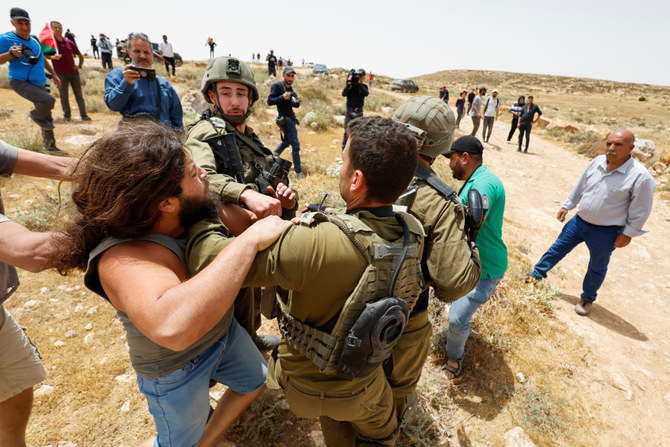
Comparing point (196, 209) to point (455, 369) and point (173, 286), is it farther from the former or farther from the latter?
point (455, 369)

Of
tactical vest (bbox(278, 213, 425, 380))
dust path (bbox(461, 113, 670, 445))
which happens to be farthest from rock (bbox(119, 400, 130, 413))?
dust path (bbox(461, 113, 670, 445))

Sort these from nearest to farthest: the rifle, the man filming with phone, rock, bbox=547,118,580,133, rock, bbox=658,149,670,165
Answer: the rifle → the man filming with phone → rock, bbox=658,149,670,165 → rock, bbox=547,118,580,133

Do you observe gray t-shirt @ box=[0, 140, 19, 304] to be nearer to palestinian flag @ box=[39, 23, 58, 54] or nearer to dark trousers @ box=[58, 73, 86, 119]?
palestinian flag @ box=[39, 23, 58, 54]

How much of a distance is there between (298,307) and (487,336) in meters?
2.82

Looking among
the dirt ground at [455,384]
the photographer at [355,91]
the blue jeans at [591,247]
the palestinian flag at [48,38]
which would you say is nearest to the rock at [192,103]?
the palestinian flag at [48,38]

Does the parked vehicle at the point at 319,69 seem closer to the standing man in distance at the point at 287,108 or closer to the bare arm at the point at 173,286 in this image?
the standing man in distance at the point at 287,108

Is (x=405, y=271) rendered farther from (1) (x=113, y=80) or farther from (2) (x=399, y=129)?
(1) (x=113, y=80)

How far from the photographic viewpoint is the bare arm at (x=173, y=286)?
3.29 ft

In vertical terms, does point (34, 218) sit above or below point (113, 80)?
below

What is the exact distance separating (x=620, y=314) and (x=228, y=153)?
557cm

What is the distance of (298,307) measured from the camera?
147cm

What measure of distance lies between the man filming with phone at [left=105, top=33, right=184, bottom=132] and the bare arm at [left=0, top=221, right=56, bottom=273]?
2.30 m

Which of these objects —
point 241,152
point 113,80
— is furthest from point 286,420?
point 113,80

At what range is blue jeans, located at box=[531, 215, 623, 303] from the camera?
412cm
